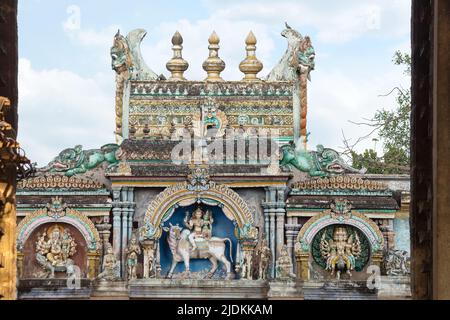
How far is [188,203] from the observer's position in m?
25.9

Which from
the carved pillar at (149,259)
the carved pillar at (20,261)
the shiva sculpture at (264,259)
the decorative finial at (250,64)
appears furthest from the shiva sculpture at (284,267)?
the carved pillar at (20,261)

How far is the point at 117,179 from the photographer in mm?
26172

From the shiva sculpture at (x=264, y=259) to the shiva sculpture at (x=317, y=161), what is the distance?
4.61 ft

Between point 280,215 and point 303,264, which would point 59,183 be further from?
point 303,264

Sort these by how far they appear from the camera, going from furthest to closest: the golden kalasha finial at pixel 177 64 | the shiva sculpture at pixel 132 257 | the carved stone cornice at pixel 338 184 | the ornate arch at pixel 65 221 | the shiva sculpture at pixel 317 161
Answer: the golden kalasha finial at pixel 177 64
the shiva sculpture at pixel 317 161
the carved stone cornice at pixel 338 184
the ornate arch at pixel 65 221
the shiva sculpture at pixel 132 257

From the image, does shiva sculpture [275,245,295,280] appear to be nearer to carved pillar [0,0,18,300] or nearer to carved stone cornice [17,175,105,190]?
carved stone cornice [17,175,105,190]

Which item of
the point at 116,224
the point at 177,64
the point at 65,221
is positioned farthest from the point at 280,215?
the point at 65,221

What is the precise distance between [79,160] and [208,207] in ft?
7.46

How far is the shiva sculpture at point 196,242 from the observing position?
26.0 metres

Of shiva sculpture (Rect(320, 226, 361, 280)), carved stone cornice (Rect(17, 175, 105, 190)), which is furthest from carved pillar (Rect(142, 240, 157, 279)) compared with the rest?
shiva sculpture (Rect(320, 226, 361, 280))

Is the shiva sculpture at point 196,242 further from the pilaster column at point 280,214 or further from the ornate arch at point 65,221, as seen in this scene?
the ornate arch at point 65,221

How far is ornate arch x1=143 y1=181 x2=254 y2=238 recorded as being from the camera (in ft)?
84.9

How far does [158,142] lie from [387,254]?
13.2 feet

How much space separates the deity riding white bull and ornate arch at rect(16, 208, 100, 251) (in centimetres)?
121
